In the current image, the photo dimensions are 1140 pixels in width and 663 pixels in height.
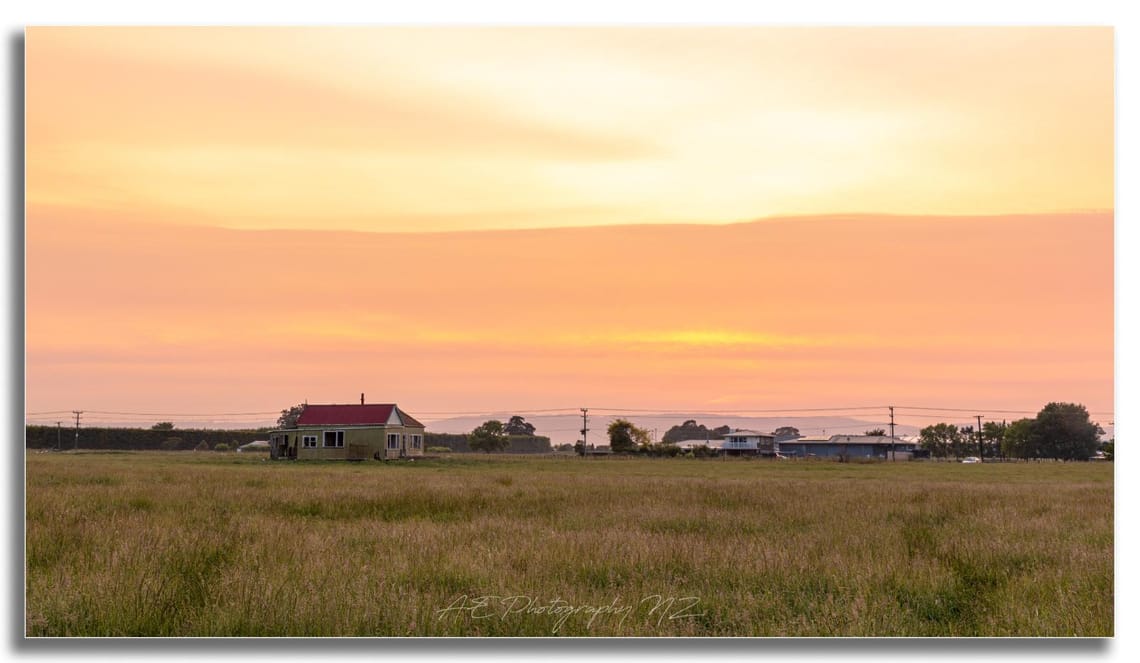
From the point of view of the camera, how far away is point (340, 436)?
180 ft

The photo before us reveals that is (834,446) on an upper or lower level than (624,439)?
lower

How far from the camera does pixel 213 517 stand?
15414 mm

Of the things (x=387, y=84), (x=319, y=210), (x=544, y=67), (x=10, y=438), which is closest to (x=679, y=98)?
(x=544, y=67)

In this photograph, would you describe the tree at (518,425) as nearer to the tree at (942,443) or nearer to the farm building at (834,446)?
the tree at (942,443)

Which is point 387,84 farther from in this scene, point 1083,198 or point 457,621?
point 1083,198

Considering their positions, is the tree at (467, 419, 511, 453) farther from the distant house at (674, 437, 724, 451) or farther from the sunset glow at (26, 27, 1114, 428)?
the sunset glow at (26, 27, 1114, 428)

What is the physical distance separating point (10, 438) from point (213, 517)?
571 centimetres

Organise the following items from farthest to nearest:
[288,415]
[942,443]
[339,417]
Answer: [942,443], [339,417], [288,415]

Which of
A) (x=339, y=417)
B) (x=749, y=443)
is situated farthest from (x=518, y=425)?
(x=749, y=443)

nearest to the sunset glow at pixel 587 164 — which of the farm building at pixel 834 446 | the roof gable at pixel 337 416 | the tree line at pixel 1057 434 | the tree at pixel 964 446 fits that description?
the tree line at pixel 1057 434

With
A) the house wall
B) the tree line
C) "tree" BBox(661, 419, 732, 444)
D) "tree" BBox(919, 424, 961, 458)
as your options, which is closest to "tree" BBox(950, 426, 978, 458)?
"tree" BBox(919, 424, 961, 458)

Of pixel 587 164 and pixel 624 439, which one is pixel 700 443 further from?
pixel 587 164

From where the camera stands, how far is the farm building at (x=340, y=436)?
5369 centimetres

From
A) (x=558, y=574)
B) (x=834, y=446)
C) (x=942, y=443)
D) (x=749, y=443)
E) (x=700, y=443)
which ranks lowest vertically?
(x=834, y=446)
